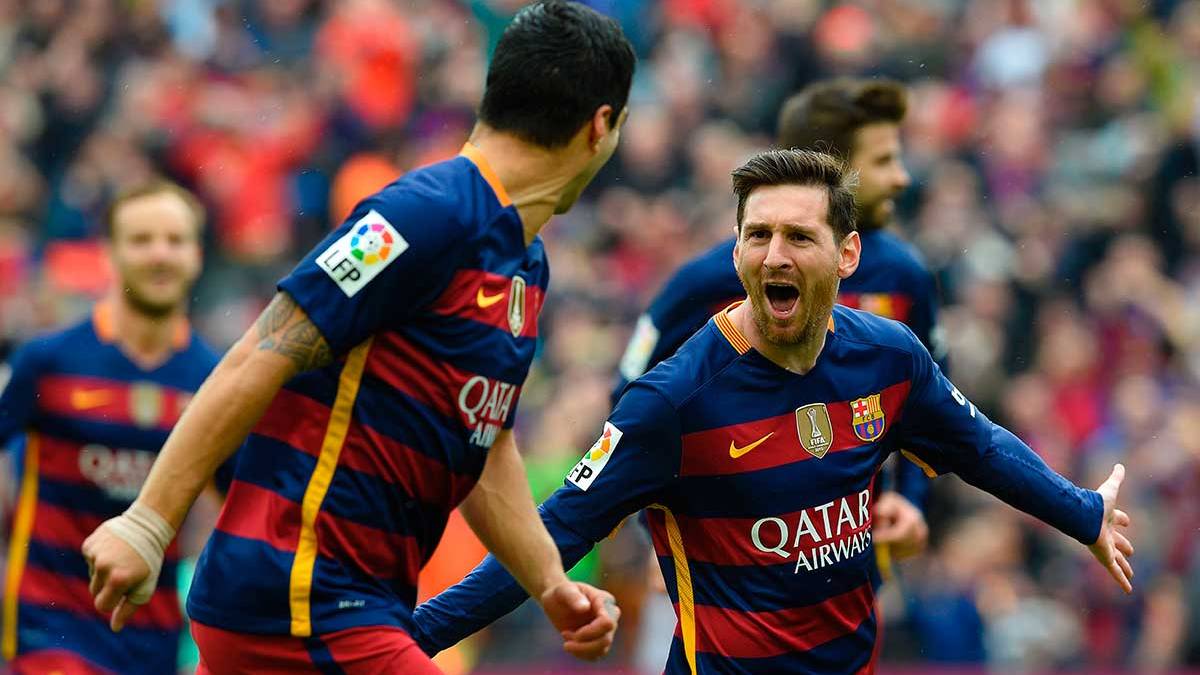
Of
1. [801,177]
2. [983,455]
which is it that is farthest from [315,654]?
[983,455]

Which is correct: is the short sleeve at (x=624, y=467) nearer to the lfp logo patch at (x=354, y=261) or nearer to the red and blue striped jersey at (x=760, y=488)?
the red and blue striped jersey at (x=760, y=488)

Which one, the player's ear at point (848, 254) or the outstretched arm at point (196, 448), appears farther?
the player's ear at point (848, 254)

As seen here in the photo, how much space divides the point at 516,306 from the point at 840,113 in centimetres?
268

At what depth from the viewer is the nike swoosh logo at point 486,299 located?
443 centimetres

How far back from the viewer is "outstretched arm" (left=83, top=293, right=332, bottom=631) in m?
4.07

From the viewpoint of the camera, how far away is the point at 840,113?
22.5 feet

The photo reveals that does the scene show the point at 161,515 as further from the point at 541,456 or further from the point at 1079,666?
the point at 1079,666

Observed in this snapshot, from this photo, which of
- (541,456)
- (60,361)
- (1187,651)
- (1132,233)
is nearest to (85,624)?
(60,361)

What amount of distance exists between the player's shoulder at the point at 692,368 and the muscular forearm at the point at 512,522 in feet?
1.52

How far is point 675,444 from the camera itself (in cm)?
507

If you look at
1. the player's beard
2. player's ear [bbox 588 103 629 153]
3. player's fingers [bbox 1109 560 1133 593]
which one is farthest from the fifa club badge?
player's ear [bbox 588 103 629 153]

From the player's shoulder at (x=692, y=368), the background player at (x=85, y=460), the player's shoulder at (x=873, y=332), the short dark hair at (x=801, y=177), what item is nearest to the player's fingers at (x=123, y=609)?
the player's shoulder at (x=692, y=368)

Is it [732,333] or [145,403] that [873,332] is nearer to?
[732,333]

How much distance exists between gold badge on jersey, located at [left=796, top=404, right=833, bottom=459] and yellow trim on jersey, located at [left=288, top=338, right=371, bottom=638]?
145cm
